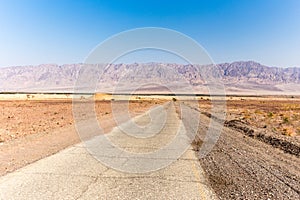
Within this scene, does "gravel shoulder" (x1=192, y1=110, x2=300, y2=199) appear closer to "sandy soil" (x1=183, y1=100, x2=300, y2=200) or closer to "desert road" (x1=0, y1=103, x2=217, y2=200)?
"sandy soil" (x1=183, y1=100, x2=300, y2=200)

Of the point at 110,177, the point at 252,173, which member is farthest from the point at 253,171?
the point at 110,177

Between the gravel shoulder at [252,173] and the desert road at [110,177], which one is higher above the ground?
the desert road at [110,177]

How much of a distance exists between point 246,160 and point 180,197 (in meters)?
5.14

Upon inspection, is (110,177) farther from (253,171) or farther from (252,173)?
(253,171)

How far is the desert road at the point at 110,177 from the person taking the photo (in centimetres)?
657

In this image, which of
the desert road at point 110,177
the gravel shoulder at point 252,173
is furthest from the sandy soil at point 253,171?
the desert road at point 110,177

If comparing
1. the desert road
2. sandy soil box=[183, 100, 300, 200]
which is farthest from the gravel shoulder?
the desert road

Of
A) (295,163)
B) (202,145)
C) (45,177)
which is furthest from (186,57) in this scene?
(45,177)

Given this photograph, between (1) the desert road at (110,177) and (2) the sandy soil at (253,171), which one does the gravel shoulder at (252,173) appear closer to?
(2) the sandy soil at (253,171)

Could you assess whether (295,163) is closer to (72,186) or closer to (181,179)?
(181,179)

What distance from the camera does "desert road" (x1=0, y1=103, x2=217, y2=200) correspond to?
21.5 feet

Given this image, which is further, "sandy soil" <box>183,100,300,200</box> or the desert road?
"sandy soil" <box>183,100,300,200</box>

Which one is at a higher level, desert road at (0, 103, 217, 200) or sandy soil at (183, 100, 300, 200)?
desert road at (0, 103, 217, 200)

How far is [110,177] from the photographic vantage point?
314 inches
